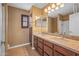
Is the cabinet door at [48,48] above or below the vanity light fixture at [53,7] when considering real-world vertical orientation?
below

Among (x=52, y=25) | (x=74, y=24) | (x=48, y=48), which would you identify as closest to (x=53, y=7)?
(x=52, y=25)

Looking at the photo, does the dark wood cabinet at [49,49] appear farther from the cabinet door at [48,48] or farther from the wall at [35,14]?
the wall at [35,14]

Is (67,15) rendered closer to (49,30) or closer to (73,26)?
(73,26)

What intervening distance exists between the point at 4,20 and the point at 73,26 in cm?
119

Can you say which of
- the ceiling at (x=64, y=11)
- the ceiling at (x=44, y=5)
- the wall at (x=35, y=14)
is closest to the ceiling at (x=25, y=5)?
the ceiling at (x=44, y=5)

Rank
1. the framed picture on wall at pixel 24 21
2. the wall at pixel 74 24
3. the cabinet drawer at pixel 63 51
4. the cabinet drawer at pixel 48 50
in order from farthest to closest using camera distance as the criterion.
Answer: the framed picture on wall at pixel 24 21 → the cabinet drawer at pixel 48 50 → the wall at pixel 74 24 → the cabinet drawer at pixel 63 51

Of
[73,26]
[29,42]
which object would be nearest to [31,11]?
[29,42]

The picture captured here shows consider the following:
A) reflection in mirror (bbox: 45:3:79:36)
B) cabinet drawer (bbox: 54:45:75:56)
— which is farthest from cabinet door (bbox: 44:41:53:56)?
reflection in mirror (bbox: 45:3:79:36)

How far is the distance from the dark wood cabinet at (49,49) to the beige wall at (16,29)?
0.84 feet

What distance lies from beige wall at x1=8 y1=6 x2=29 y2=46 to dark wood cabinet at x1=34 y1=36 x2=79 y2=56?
0.84 ft

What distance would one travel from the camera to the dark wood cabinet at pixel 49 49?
1675 mm

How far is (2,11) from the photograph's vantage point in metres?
1.94

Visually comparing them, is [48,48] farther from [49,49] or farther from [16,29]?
[16,29]

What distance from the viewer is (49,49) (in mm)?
2098
